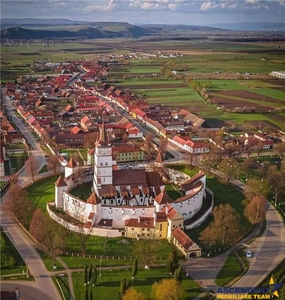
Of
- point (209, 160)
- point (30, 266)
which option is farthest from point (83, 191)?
point (209, 160)

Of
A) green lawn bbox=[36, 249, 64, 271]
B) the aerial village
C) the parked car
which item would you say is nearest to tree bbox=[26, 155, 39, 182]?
the aerial village

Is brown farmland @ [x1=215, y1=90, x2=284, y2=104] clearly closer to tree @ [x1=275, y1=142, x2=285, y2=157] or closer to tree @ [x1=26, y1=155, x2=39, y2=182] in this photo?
tree @ [x1=275, y1=142, x2=285, y2=157]

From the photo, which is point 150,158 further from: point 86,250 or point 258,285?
point 258,285

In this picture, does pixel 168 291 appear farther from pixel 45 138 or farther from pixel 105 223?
pixel 45 138

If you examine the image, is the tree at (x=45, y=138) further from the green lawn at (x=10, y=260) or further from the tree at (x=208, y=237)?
the tree at (x=208, y=237)

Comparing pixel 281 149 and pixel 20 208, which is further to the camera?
pixel 281 149

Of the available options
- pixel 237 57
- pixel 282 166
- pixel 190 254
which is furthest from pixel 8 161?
pixel 237 57
